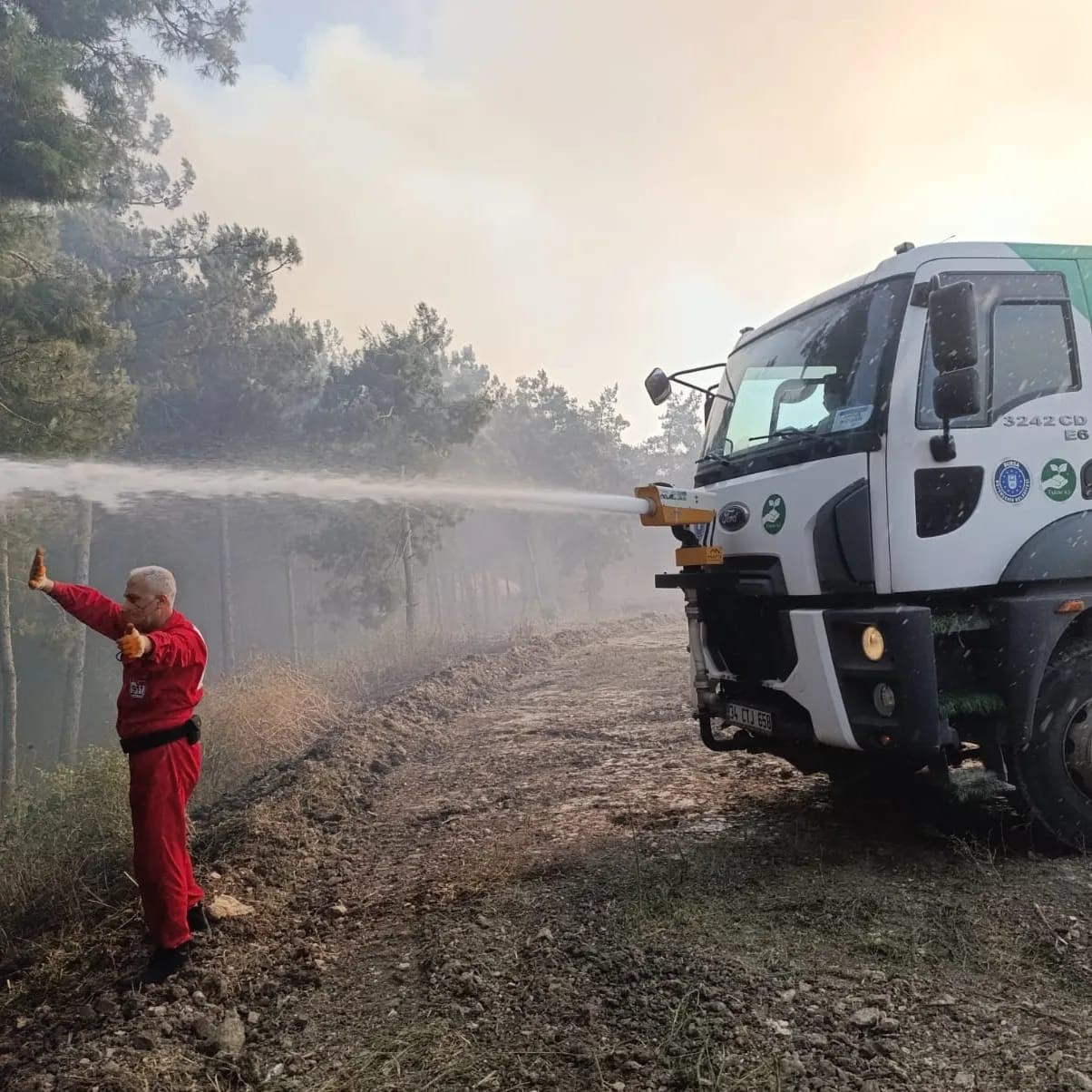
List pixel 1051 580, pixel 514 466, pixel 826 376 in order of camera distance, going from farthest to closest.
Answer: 1. pixel 514 466
2. pixel 826 376
3. pixel 1051 580

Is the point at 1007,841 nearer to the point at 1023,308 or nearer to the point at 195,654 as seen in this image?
the point at 1023,308

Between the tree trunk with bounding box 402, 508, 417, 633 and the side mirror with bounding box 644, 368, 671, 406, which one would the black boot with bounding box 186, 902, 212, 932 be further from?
the tree trunk with bounding box 402, 508, 417, 633

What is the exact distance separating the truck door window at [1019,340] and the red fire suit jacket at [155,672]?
3907 mm

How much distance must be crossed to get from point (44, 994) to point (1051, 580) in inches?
208

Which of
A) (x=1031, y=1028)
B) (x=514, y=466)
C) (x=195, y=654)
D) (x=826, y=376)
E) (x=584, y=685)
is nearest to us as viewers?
(x=1031, y=1028)

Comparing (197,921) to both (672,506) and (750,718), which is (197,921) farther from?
(672,506)

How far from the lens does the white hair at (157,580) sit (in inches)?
149

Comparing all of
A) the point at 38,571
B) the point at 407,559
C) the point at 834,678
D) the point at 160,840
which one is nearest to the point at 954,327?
the point at 834,678

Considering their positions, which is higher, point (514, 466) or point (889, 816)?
point (514, 466)

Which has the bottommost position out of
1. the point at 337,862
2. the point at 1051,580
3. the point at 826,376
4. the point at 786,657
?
the point at 337,862

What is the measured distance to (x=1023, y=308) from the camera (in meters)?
4.29

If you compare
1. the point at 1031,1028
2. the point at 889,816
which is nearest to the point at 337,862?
the point at 889,816

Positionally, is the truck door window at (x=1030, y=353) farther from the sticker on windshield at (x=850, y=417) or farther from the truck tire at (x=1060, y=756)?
the truck tire at (x=1060, y=756)

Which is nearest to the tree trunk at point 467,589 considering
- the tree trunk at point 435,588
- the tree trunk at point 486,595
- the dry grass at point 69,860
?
the tree trunk at point 486,595
